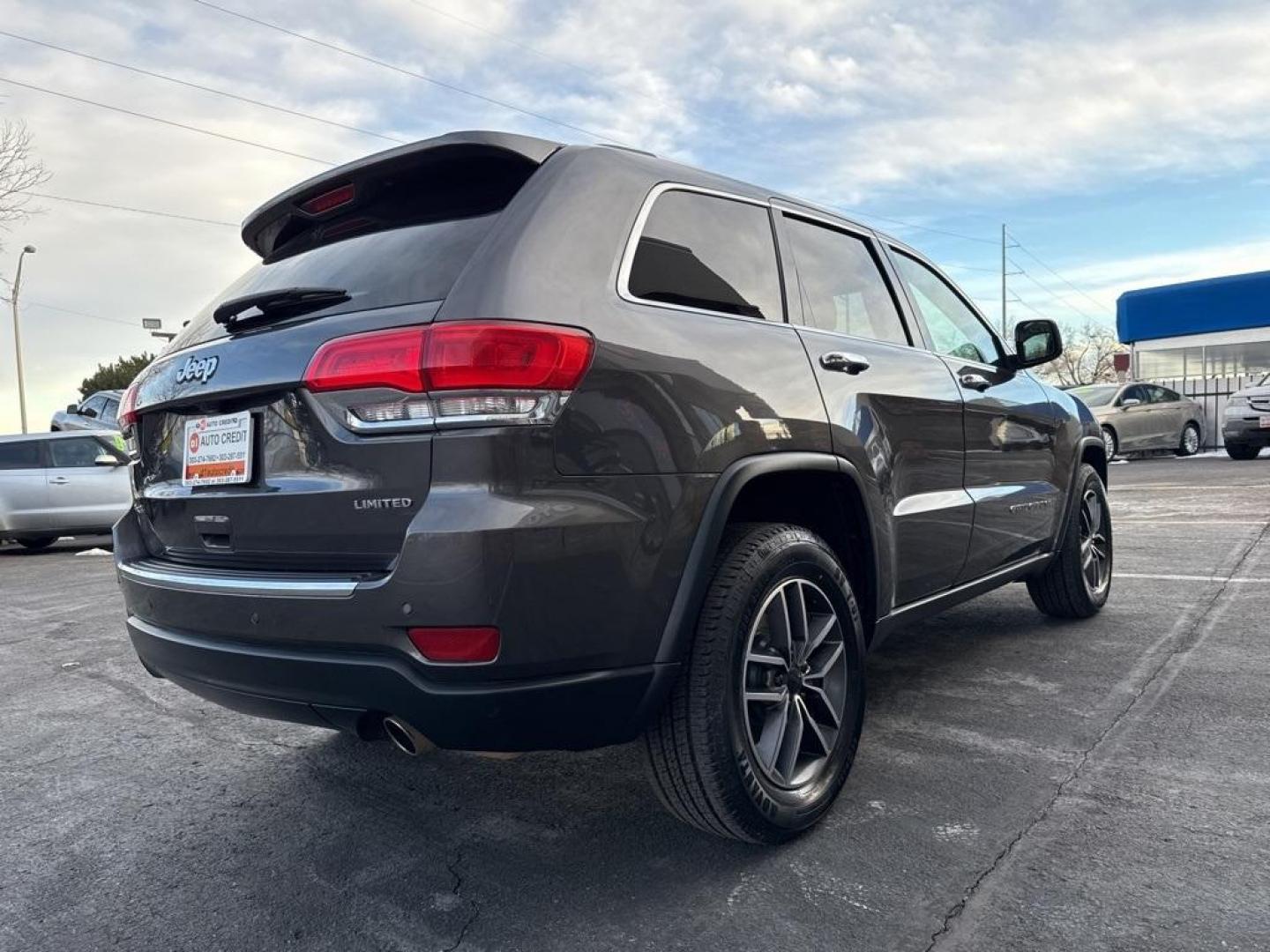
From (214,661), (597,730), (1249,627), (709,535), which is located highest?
(709,535)

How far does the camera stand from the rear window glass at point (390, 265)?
2.19m

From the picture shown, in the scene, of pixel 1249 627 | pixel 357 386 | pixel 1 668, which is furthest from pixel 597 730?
pixel 1 668

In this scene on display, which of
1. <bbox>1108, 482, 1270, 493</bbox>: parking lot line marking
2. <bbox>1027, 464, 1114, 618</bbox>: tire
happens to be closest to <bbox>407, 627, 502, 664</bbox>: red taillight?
<bbox>1027, 464, 1114, 618</bbox>: tire

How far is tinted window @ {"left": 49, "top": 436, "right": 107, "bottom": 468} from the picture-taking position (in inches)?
454

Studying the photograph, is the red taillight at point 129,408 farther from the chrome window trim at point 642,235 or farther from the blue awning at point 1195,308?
the blue awning at point 1195,308

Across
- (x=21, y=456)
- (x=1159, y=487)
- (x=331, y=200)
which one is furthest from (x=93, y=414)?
(x=331, y=200)

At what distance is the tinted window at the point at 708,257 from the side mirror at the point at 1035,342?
6.18ft

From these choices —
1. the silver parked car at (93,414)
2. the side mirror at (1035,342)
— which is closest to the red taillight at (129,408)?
the side mirror at (1035,342)

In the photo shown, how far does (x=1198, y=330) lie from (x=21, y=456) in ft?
87.8

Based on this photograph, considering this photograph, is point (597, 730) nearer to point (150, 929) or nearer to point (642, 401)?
point (642, 401)

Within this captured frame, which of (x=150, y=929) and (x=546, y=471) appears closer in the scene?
(x=546, y=471)

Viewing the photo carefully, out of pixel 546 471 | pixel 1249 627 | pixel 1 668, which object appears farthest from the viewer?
pixel 1 668

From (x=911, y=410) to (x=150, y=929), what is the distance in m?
2.66

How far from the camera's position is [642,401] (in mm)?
2174
